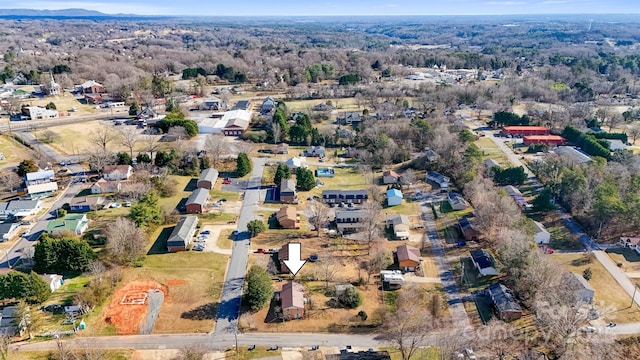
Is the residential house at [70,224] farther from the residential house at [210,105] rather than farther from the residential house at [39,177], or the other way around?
the residential house at [210,105]

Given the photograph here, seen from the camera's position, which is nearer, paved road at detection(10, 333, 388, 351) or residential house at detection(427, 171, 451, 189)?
paved road at detection(10, 333, 388, 351)

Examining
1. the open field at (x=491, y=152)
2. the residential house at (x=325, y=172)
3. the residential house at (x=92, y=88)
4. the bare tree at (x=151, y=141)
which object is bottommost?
the open field at (x=491, y=152)

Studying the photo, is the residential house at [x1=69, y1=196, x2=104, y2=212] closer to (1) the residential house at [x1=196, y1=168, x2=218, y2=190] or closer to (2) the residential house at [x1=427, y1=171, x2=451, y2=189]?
(1) the residential house at [x1=196, y1=168, x2=218, y2=190]

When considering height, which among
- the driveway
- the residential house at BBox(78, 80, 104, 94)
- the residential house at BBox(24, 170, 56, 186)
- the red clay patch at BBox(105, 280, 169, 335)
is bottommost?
the driveway

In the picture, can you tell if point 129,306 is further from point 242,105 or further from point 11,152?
point 242,105

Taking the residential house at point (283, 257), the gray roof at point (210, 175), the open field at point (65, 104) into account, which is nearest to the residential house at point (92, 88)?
the open field at point (65, 104)

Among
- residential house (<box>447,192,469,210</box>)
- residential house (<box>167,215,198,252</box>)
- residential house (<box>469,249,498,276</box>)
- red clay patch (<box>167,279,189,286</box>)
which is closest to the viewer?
red clay patch (<box>167,279,189,286</box>)

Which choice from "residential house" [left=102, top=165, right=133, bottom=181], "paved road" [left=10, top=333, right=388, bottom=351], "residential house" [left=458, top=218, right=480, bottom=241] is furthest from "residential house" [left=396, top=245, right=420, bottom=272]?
"residential house" [left=102, top=165, right=133, bottom=181]
